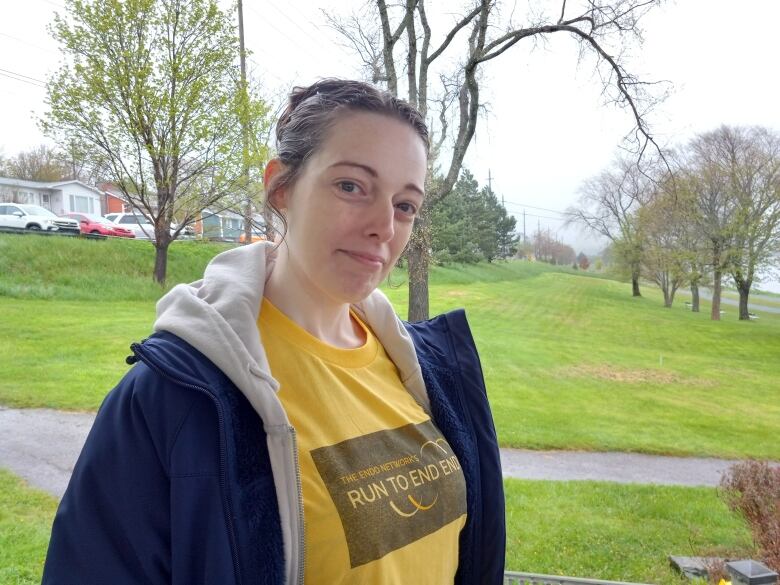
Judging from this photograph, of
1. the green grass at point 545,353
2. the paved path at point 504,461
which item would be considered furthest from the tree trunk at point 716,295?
the paved path at point 504,461

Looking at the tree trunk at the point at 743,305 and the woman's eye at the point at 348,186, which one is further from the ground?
the woman's eye at the point at 348,186

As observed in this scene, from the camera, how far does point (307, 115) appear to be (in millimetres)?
905

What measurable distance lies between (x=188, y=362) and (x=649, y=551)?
3274 millimetres

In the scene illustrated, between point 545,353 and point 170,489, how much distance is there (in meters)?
8.74

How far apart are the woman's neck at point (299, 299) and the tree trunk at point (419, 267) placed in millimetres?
2649

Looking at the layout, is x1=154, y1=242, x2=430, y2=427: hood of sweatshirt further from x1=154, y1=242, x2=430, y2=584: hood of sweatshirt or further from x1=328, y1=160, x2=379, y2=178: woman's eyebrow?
x1=328, y1=160, x2=379, y2=178: woman's eyebrow

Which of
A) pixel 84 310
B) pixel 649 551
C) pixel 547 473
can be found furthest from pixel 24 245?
pixel 649 551

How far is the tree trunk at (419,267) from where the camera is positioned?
3787 mm

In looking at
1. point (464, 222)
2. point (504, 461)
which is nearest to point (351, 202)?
point (504, 461)

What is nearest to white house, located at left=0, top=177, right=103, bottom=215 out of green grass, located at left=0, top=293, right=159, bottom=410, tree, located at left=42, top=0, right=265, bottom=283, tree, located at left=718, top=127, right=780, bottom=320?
green grass, located at left=0, top=293, right=159, bottom=410

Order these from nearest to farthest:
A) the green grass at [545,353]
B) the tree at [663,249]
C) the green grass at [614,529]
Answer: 1. the green grass at [614,529]
2. the green grass at [545,353]
3. the tree at [663,249]

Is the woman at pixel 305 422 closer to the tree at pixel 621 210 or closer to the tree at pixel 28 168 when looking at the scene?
the tree at pixel 621 210

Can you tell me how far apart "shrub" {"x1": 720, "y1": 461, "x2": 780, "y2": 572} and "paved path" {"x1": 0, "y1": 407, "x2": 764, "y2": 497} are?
1308mm

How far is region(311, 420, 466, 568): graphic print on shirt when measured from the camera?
2.58 ft
